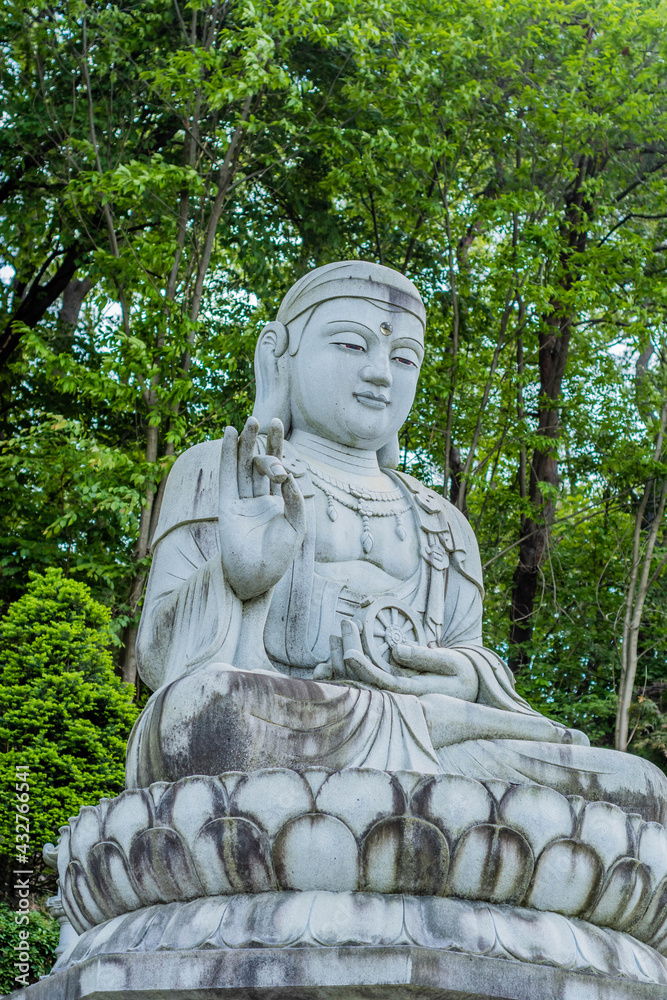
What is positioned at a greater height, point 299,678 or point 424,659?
point 424,659

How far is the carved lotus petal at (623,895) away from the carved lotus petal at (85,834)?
5.35 feet

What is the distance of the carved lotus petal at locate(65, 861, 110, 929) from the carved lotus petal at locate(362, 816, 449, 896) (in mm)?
1030

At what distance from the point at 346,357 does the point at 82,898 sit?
258 centimetres

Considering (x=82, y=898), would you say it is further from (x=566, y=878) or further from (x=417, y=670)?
(x=566, y=878)

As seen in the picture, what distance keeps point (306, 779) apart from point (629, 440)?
811 cm

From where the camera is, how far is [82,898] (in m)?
4.28

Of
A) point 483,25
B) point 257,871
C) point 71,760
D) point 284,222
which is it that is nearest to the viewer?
point 257,871

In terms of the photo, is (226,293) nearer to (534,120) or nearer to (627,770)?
(534,120)

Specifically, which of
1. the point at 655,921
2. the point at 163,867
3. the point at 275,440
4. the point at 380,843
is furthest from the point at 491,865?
the point at 275,440

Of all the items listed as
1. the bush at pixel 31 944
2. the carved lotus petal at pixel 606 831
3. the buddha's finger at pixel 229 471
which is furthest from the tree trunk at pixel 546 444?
the carved lotus petal at pixel 606 831

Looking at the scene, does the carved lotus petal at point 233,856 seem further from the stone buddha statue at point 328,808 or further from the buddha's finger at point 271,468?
the buddha's finger at point 271,468

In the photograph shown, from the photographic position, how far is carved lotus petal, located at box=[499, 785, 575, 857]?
3.87 metres

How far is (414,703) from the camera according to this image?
4.54 meters

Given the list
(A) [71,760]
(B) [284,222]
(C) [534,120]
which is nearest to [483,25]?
(C) [534,120]
